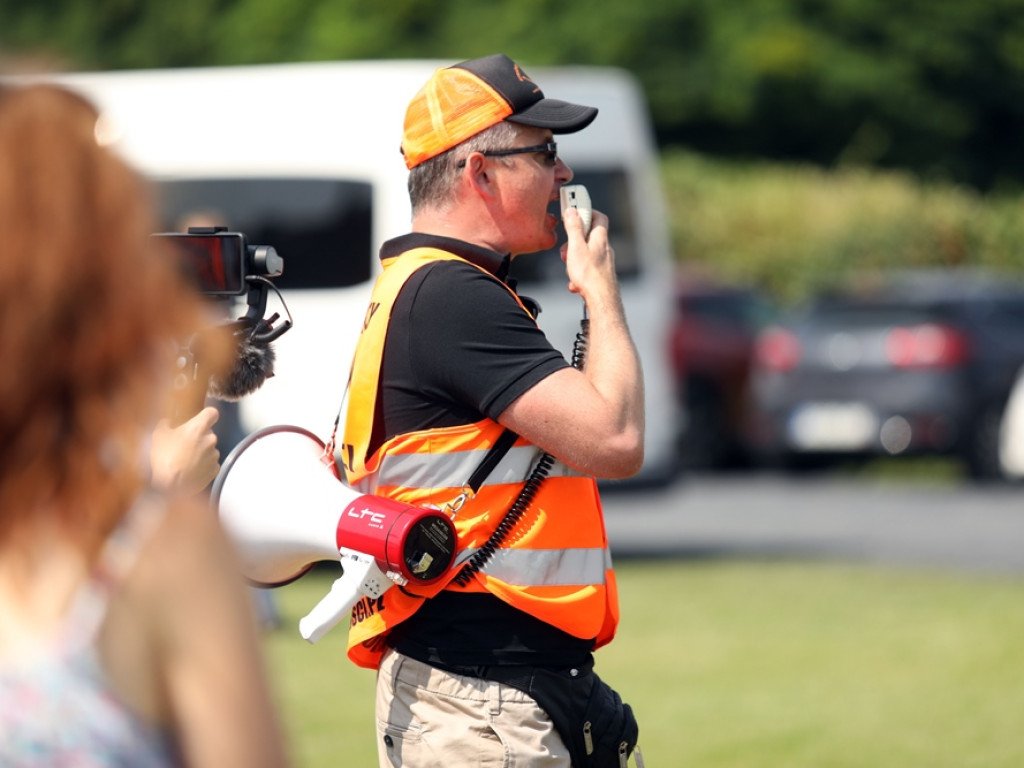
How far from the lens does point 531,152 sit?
3102mm

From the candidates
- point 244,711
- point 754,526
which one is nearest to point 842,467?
point 754,526

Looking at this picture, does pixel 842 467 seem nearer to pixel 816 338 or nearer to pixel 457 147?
pixel 816 338

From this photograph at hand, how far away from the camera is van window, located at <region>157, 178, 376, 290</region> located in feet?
33.8

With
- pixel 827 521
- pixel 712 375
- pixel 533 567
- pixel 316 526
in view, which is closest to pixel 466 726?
pixel 533 567

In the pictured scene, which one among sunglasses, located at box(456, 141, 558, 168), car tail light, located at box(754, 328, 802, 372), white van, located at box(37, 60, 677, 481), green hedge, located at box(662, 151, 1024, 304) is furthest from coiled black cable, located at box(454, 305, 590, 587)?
green hedge, located at box(662, 151, 1024, 304)

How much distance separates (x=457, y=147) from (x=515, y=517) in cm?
63

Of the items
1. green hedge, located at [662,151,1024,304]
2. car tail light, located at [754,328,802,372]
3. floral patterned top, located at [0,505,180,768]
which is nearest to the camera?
floral patterned top, located at [0,505,180,768]

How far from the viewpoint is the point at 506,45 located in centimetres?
3005

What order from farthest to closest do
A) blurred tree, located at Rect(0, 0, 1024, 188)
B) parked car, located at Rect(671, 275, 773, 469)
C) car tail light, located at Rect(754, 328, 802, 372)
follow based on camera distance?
1. blurred tree, located at Rect(0, 0, 1024, 188)
2. parked car, located at Rect(671, 275, 773, 469)
3. car tail light, located at Rect(754, 328, 802, 372)

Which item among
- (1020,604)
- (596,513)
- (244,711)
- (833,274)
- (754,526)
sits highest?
(244,711)

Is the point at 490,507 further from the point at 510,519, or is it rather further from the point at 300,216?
the point at 300,216

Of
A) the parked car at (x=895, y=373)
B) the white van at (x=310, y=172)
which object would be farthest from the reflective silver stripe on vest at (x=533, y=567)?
the parked car at (x=895, y=373)

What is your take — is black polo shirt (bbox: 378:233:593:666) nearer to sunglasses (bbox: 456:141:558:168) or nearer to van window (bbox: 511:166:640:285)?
sunglasses (bbox: 456:141:558:168)

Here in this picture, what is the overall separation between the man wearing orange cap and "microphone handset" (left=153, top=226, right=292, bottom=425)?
0.17 meters
